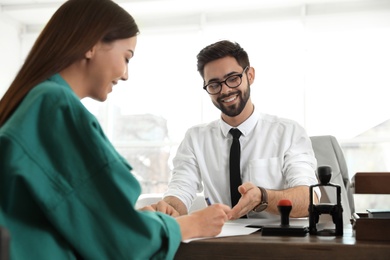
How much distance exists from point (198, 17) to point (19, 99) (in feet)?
17.8

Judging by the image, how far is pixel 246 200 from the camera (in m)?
1.91

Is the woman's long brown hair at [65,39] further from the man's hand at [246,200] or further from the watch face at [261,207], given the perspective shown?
the watch face at [261,207]

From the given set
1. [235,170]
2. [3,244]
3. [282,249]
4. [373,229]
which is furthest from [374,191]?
→ [235,170]

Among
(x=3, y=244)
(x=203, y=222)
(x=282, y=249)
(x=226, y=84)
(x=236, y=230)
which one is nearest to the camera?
(x=3, y=244)

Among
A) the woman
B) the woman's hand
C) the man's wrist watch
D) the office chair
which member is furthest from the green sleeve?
the man's wrist watch

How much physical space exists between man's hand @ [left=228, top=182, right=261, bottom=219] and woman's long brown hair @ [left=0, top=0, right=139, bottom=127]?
2.57ft

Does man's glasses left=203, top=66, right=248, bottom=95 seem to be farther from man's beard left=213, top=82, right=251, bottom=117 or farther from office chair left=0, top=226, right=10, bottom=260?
office chair left=0, top=226, right=10, bottom=260

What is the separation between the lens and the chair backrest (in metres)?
2.71

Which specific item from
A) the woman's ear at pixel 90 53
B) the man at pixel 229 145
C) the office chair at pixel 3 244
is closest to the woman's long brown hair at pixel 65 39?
the woman's ear at pixel 90 53

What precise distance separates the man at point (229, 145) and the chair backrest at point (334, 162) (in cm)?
19

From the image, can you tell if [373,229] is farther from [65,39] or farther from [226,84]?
[226,84]

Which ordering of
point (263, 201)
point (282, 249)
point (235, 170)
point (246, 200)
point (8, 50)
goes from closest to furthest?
point (282, 249) → point (246, 200) → point (263, 201) → point (235, 170) → point (8, 50)

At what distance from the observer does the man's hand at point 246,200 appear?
1869 mm

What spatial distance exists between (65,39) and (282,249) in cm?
71
